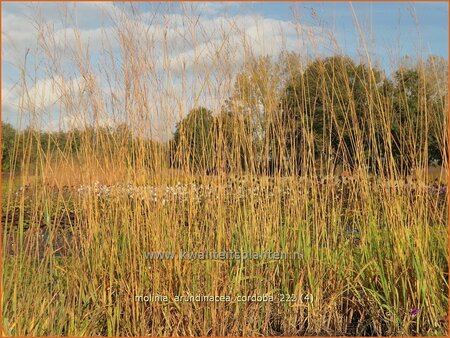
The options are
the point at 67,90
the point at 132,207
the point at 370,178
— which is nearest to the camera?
the point at 67,90

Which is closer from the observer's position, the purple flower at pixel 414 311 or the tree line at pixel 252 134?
the purple flower at pixel 414 311

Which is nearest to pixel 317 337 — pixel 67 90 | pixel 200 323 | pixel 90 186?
pixel 200 323

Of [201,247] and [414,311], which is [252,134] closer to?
[201,247]

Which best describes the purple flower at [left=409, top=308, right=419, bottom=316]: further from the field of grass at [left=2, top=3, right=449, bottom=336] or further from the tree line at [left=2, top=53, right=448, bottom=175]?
the tree line at [left=2, top=53, right=448, bottom=175]

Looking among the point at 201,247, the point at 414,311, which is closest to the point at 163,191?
the point at 201,247

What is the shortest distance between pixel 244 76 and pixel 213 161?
45 centimetres

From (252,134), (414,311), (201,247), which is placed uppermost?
(252,134)

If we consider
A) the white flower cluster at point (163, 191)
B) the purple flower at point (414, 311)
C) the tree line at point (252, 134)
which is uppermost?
the tree line at point (252, 134)

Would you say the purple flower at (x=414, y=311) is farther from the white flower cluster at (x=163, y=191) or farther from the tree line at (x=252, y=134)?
the white flower cluster at (x=163, y=191)

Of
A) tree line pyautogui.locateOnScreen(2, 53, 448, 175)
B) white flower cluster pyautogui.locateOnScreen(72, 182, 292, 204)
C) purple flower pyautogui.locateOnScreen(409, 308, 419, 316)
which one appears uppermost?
tree line pyautogui.locateOnScreen(2, 53, 448, 175)

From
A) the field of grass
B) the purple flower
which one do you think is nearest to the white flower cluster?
the field of grass

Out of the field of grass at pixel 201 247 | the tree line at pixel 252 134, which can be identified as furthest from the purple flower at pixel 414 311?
the tree line at pixel 252 134

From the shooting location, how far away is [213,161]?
7.34 ft

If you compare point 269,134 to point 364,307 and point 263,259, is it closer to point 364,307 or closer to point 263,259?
point 263,259
